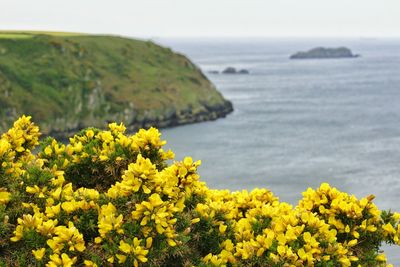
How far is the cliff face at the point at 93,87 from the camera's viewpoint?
11919cm

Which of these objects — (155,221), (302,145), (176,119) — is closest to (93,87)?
(176,119)

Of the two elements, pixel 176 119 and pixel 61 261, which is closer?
pixel 61 261

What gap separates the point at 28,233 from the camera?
334 inches

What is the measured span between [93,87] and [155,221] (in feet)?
420

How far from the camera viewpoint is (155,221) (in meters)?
8.27

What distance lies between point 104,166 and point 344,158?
85581 mm

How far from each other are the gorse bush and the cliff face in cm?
10387

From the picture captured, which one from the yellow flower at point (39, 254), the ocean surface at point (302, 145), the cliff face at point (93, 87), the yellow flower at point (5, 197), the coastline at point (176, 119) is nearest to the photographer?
the yellow flower at point (39, 254)

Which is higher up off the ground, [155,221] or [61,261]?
[155,221]

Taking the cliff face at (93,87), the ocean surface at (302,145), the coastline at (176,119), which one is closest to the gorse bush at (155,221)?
the ocean surface at (302,145)

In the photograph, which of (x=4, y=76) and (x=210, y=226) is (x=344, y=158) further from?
(x=210, y=226)

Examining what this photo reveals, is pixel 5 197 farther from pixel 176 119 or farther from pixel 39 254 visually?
pixel 176 119

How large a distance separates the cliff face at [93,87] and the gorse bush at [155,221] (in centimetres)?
10387

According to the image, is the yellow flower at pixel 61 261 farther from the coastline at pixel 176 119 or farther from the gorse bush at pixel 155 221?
the coastline at pixel 176 119
